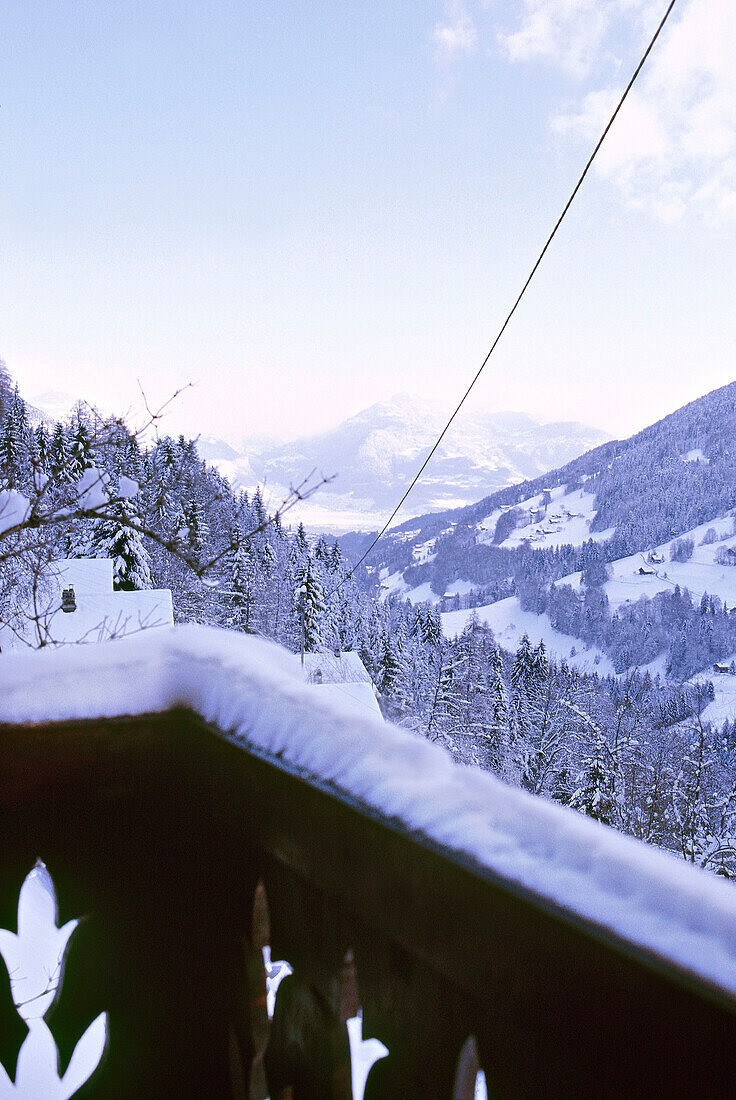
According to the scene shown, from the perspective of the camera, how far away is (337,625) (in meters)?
40.1

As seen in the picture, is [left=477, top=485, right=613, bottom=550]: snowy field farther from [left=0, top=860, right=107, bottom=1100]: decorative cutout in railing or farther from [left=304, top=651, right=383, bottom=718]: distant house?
[left=0, top=860, right=107, bottom=1100]: decorative cutout in railing

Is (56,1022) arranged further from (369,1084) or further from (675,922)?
(675,922)

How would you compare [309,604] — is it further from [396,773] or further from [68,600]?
[396,773]

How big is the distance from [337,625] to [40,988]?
39491mm

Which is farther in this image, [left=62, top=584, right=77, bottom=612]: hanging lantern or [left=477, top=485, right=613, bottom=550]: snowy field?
[left=477, top=485, right=613, bottom=550]: snowy field

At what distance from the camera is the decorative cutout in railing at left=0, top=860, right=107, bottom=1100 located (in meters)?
0.84

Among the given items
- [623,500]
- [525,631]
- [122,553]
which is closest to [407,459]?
[525,631]

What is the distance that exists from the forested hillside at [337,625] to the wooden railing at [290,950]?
2762mm

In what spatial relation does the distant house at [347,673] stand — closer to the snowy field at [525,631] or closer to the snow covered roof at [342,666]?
the snow covered roof at [342,666]

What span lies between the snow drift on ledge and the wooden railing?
0.02 metres

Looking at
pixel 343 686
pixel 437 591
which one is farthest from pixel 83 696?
pixel 437 591

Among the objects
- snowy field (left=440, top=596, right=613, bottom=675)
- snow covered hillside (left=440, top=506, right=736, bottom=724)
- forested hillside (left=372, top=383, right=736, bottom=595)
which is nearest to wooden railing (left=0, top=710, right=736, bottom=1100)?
snowy field (left=440, top=596, right=613, bottom=675)

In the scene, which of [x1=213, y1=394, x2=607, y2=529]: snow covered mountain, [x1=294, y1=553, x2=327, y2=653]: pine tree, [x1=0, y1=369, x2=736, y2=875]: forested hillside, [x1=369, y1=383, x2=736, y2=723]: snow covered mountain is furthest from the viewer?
[x1=213, y1=394, x2=607, y2=529]: snow covered mountain

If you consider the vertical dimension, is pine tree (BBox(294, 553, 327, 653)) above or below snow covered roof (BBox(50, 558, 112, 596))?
below
